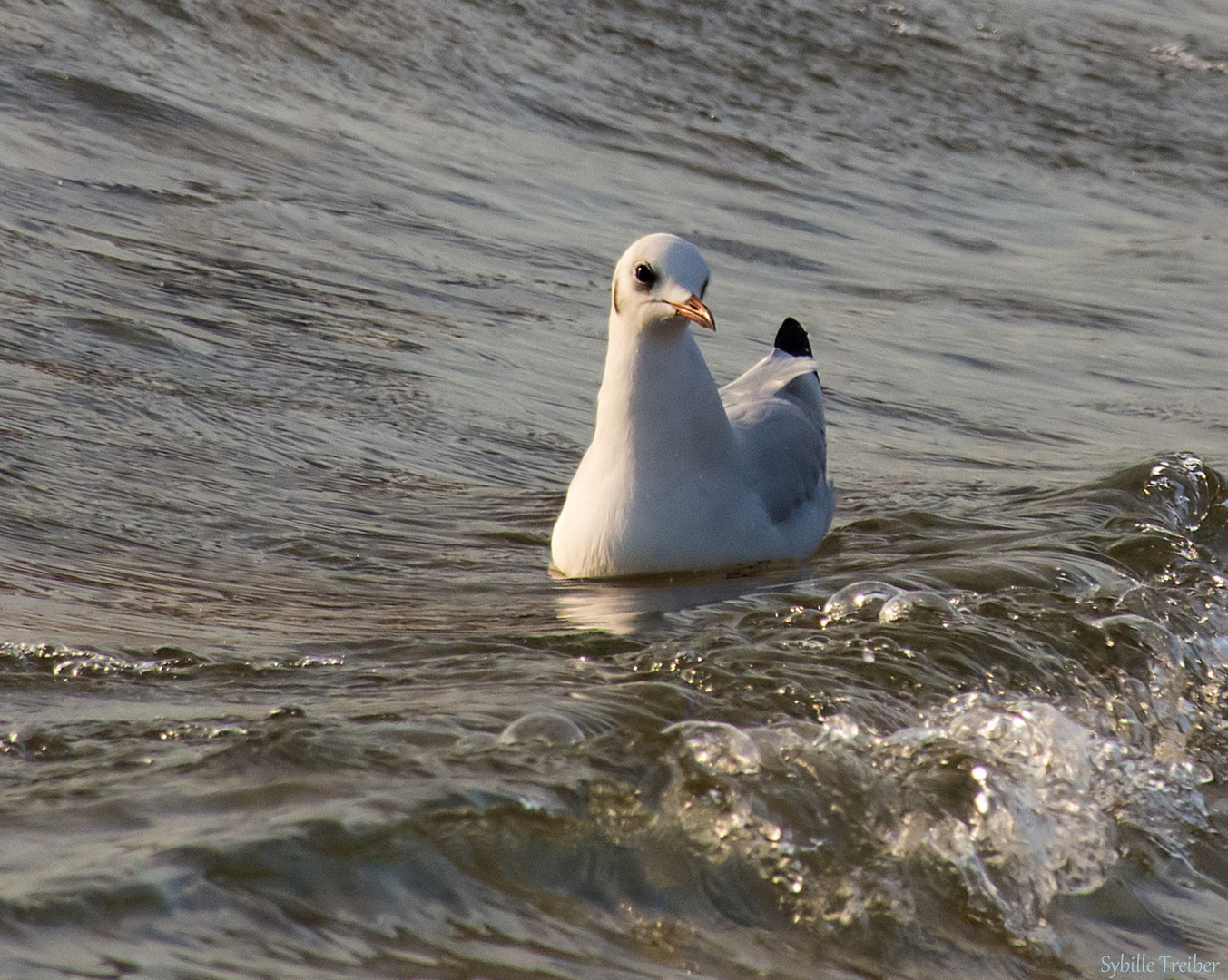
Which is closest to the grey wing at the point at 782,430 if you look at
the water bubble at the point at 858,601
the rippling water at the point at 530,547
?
the rippling water at the point at 530,547

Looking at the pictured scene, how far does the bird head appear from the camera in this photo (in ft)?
14.1

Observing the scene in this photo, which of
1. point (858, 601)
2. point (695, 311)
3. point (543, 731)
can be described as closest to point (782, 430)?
point (695, 311)

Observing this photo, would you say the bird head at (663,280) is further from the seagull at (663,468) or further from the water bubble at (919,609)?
the water bubble at (919,609)

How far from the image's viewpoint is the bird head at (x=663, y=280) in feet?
14.1

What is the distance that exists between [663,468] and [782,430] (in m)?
0.63

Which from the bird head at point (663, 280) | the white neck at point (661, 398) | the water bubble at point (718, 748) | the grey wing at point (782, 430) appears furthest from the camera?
the grey wing at point (782, 430)

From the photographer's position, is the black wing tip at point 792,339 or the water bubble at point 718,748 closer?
the water bubble at point 718,748

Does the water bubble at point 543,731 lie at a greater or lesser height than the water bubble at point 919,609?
lesser

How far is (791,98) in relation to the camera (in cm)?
1163

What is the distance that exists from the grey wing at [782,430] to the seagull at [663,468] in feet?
0.05

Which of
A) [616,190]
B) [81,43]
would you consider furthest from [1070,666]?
[81,43]

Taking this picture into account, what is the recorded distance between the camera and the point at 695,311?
4.17 m

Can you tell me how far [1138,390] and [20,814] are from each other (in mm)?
5584

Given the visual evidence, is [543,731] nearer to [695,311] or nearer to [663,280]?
[695,311]
